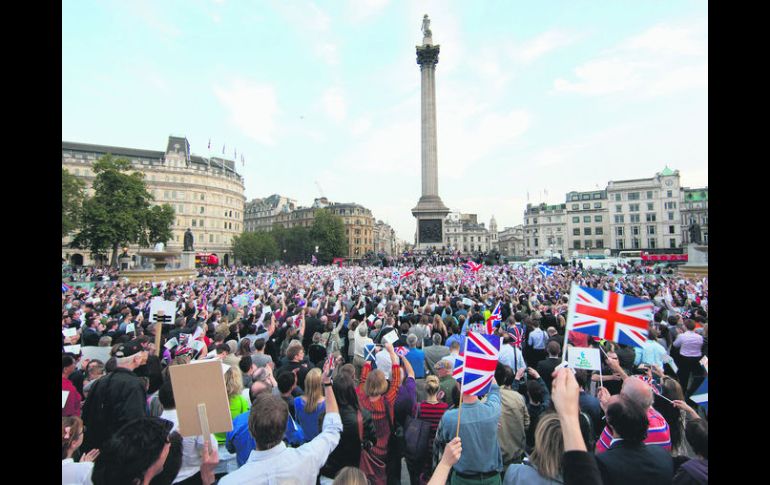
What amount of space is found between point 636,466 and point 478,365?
4.62ft

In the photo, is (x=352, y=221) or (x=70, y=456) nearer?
(x=70, y=456)

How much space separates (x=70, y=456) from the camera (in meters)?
3.67

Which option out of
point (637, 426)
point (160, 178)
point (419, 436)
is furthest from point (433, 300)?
point (160, 178)

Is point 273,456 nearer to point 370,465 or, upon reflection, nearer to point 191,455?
point 191,455

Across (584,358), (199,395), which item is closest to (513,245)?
(584,358)

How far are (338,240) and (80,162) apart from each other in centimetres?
5626

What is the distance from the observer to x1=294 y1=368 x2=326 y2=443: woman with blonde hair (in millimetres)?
4273

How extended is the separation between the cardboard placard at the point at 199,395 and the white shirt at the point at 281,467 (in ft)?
2.14

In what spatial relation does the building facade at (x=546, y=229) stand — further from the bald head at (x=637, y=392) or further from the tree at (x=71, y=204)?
the bald head at (x=637, y=392)

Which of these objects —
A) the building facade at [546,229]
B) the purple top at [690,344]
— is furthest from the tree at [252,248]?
the purple top at [690,344]

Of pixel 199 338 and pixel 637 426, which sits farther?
pixel 199 338

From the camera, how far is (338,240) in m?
94.4
